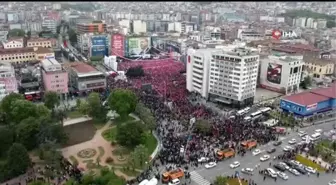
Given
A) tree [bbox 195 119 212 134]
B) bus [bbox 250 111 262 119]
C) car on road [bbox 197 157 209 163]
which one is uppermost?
tree [bbox 195 119 212 134]

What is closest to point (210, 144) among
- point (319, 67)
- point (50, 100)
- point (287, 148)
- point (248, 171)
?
point (248, 171)

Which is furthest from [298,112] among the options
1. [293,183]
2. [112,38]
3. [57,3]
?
[57,3]

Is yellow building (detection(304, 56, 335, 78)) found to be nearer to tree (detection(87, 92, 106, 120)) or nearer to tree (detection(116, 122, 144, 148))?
tree (detection(87, 92, 106, 120))

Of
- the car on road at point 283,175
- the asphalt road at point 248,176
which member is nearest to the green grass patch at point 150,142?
the asphalt road at point 248,176

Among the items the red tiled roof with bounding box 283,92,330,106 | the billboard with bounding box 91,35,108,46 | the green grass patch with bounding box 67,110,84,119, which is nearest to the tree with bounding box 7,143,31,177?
the green grass patch with bounding box 67,110,84,119

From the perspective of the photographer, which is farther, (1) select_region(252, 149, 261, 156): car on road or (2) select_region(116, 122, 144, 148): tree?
(1) select_region(252, 149, 261, 156): car on road

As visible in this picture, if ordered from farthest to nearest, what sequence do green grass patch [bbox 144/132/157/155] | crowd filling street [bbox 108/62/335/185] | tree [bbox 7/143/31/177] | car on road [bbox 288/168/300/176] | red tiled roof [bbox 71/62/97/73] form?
red tiled roof [bbox 71/62/97/73], green grass patch [bbox 144/132/157/155], car on road [bbox 288/168/300/176], crowd filling street [bbox 108/62/335/185], tree [bbox 7/143/31/177]
